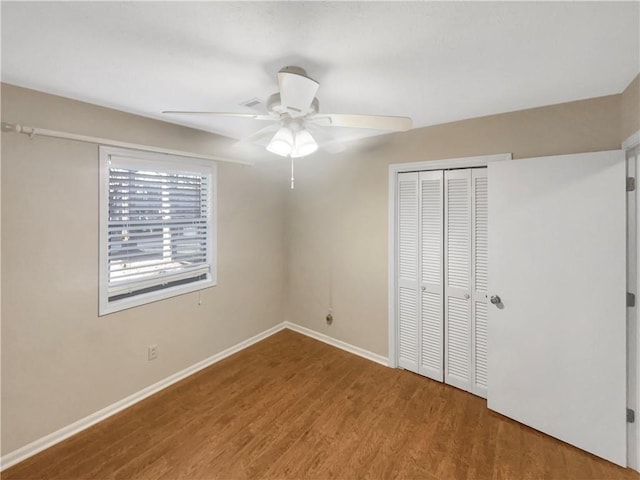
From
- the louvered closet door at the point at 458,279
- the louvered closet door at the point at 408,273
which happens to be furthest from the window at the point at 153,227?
the louvered closet door at the point at 458,279

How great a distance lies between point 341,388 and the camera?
270 centimetres

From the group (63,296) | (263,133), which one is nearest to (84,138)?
(63,296)

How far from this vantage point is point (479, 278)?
2551 millimetres

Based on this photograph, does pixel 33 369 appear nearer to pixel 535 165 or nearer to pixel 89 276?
pixel 89 276

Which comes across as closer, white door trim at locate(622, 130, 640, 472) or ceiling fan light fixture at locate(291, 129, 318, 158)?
ceiling fan light fixture at locate(291, 129, 318, 158)

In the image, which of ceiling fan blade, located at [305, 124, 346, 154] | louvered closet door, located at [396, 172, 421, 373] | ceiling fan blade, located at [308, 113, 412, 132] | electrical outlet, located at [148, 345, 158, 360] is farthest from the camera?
louvered closet door, located at [396, 172, 421, 373]

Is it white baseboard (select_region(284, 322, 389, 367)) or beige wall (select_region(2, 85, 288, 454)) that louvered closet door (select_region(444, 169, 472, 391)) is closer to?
white baseboard (select_region(284, 322, 389, 367))

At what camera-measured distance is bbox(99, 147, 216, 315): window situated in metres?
2.35

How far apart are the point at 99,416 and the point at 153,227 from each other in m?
1.53

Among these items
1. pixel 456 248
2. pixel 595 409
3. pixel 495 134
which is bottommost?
pixel 595 409

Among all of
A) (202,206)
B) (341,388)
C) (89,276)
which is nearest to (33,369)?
(89,276)

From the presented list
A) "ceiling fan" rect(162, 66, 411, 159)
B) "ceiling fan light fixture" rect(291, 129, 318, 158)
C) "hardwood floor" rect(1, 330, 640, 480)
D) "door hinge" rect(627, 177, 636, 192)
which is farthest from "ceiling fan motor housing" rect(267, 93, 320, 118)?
"hardwood floor" rect(1, 330, 640, 480)

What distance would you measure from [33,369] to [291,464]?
1823mm

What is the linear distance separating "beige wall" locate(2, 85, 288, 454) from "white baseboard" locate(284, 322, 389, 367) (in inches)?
54.7
